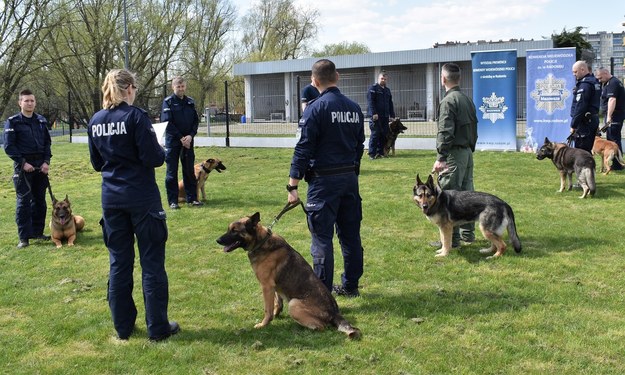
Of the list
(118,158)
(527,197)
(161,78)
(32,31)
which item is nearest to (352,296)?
(118,158)

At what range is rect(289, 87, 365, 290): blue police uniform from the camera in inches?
183

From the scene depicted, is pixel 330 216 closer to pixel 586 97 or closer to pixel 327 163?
pixel 327 163

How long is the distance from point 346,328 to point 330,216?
991 mm

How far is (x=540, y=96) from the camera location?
15.0 meters

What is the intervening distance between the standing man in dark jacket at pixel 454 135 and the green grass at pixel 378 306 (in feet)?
2.75

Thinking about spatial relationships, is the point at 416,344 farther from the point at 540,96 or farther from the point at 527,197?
the point at 540,96

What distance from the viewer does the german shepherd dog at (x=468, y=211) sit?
6184 millimetres

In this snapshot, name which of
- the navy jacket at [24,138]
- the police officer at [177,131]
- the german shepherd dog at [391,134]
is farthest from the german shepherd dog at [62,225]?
the german shepherd dog at [391,134]

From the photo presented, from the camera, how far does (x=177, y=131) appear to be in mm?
9398

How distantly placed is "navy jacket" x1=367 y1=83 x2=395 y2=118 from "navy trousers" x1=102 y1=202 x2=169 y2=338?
11.3 metres

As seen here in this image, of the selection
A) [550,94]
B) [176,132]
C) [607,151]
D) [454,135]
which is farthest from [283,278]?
[550,94]

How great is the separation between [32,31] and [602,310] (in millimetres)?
23219

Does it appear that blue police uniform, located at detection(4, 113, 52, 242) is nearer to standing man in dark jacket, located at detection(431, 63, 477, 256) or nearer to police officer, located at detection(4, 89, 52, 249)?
police officer, located at detection(4, 89, 52, 249)

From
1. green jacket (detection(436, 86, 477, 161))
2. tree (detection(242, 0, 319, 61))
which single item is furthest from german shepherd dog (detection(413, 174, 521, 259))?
tree (detection(242, 0, 319, 61))
